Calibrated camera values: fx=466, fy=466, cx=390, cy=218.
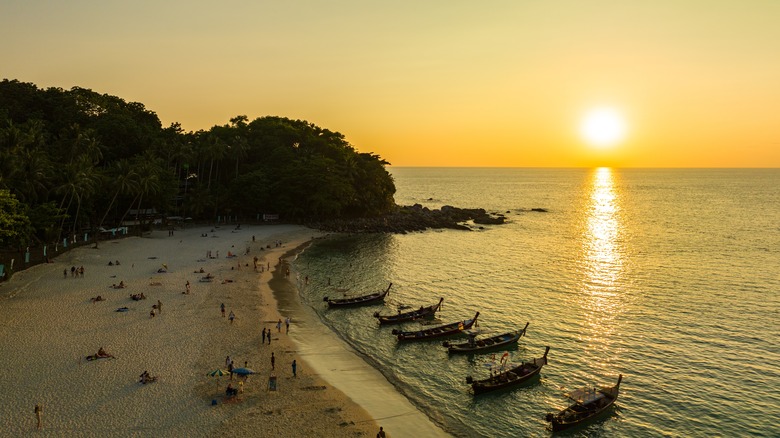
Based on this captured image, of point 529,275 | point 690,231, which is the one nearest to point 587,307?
point 529,275

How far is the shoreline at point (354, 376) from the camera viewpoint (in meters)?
28.8

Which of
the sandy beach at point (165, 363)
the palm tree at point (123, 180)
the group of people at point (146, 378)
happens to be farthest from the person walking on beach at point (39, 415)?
the palm tree at point (123, 180)

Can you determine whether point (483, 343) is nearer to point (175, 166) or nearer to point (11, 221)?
point (11, 221)

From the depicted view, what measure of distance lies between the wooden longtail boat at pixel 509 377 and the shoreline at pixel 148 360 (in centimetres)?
878

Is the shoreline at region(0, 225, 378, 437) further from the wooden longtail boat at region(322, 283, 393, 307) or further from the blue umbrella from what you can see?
the wooden longtail boat at region(322, 283, 393, 307)

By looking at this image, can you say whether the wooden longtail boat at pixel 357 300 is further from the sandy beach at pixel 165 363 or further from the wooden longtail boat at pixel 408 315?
the wooden longtail boat at pixel 408 315

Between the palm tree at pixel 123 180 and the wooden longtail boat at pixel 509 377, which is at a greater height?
the palm tree at pixel 123 180

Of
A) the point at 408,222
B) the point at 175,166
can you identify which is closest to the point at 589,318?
the point at 408,222

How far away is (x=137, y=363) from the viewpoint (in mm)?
33562

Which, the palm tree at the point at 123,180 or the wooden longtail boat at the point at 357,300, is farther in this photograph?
the palm tree at the point at 123,180

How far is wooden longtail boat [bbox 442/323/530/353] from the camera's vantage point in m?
39.9

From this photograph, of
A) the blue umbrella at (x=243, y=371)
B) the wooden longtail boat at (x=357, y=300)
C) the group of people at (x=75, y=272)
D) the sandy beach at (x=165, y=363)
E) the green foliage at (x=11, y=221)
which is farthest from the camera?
the group of people at (x=75, y=272)

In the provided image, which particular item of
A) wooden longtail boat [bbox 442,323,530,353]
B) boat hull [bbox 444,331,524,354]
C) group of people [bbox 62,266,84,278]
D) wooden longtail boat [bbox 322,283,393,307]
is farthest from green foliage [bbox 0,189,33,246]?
boat hull [bbox 444,331,524,354]

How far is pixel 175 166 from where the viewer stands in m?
106
